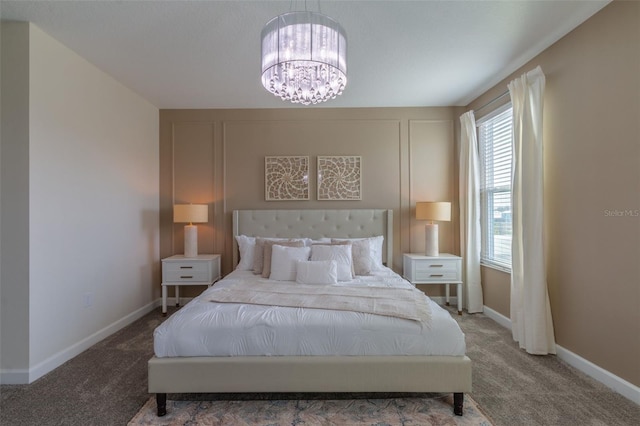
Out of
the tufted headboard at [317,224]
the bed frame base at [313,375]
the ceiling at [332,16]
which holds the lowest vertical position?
the bed frame base at [313,375]

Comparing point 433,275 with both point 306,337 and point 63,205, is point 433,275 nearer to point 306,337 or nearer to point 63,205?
point 306,337

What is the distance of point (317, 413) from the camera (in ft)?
6.31

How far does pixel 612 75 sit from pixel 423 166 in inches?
85.3

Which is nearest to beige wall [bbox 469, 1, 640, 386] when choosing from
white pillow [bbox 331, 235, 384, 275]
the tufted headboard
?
white pillow [bbox 331, 235, 384, 275]

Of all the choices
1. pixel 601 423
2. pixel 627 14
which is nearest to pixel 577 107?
pixel 627 14

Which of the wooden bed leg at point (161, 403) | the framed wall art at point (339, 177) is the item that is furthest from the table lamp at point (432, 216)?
the wooden bed leg at point (161, 403)

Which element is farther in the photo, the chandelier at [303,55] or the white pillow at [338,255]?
the white pillow at [338,255]

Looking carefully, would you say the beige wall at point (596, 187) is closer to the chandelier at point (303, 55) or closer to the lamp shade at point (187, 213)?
the chandelier at point (303, 55)

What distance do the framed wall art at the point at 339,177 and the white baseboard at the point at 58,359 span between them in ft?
9.10

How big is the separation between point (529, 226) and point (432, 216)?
115 centimetres

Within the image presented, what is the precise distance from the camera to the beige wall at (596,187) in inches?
81.0

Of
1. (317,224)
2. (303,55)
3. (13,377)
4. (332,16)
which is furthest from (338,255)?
(13,377)

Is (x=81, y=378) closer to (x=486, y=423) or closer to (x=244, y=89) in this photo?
(x=486, y=423)

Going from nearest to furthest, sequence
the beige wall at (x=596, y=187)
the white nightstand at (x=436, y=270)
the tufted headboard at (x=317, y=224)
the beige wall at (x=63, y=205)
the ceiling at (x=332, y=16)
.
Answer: the beige wall at (x=596, y=187) < the ceiling at (x=332, y=16) < the beige wall at (x=63, y=205) < the white nightstand at (x=436, y=270) < the tufted headboard at (x=317, y=224)
